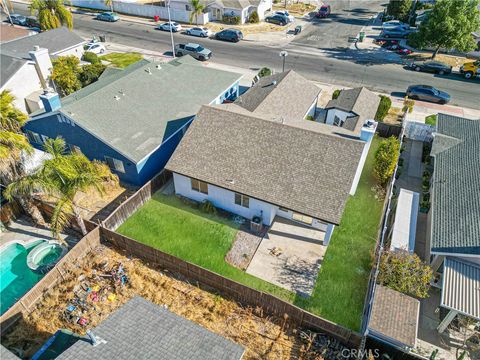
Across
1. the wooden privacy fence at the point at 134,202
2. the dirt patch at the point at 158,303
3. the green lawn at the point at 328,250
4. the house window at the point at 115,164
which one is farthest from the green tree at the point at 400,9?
the dirt patch at the point at 158,303

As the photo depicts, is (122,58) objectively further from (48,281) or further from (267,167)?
(48,281)

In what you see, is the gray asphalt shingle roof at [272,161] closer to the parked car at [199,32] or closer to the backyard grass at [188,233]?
the backyard grass at [188,233]

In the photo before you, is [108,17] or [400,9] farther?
[108,17]

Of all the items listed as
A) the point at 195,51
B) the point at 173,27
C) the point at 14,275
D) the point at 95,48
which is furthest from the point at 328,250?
the point at 173,27

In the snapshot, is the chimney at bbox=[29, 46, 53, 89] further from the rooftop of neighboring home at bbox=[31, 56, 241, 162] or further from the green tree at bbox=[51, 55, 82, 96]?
the rooftop of neighboring home at bbox=[31, 56, 241, 162]

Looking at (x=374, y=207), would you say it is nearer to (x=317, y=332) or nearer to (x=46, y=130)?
(x=317, y=332)
